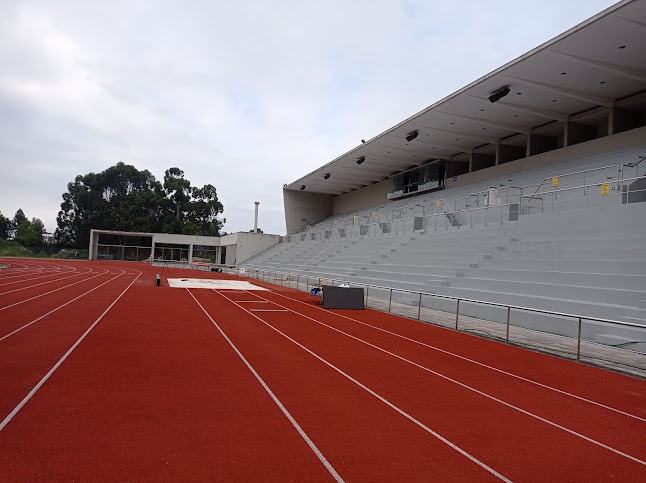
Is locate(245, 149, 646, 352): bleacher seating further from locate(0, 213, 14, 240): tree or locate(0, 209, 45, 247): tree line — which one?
locate(0, 213, 14, 240): tree

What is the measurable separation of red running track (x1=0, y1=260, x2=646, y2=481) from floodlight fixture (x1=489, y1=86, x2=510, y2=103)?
1462 centimetres

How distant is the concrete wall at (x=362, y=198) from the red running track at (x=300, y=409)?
32501mm

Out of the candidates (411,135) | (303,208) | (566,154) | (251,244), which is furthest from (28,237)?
(566,154)

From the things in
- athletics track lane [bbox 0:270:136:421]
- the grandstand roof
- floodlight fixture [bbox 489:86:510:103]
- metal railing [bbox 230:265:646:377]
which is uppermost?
the grandstand roof

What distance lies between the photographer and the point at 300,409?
477 cm

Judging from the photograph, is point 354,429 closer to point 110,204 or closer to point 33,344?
point 33,344

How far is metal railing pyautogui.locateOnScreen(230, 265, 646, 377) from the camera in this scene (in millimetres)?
8141

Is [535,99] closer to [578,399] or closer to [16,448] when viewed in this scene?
[578,399]

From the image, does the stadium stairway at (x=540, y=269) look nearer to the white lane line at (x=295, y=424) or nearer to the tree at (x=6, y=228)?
the white lane line at (x=295, y=424)

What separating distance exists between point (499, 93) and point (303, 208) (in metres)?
30.6

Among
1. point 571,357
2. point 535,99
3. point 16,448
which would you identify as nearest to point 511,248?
point 571,357

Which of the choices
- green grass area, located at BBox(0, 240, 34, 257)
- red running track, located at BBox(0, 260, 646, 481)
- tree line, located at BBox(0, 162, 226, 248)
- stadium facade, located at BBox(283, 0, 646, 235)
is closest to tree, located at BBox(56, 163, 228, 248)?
tree line, located at BBox(0, 162, 226, 248)

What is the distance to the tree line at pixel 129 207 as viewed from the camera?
233ft

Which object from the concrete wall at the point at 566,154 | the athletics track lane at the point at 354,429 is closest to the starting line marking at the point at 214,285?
the athletics track lane at the point at 354,429
